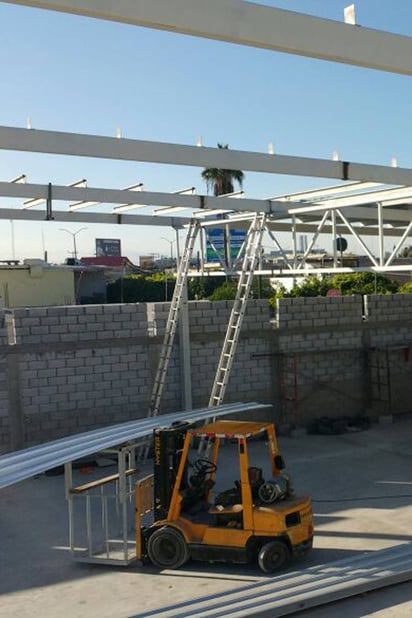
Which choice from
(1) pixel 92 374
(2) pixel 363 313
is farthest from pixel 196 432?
(2) pixel 363 313

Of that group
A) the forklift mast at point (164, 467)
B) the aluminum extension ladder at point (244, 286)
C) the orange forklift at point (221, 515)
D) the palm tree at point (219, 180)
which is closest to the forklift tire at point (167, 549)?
the orange forklift at point (221, 515)

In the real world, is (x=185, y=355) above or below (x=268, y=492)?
above

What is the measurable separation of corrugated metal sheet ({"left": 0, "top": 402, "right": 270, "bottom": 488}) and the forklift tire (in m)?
1.09

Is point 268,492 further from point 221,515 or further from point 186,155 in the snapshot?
point 186,155

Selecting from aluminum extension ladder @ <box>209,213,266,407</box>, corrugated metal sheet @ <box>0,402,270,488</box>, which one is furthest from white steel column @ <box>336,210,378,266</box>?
corrugated metal sheet @ <box>0,402,270,488</box>

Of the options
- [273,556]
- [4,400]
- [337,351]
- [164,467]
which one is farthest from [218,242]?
[273,556]

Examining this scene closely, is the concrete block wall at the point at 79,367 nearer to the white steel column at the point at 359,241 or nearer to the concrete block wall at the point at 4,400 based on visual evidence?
the concrete block wall at the point at 4,400

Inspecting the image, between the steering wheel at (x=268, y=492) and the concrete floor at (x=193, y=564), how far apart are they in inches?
29.5

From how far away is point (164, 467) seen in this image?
303 inches

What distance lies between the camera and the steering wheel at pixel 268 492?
7.47 m

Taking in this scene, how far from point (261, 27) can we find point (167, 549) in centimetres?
533

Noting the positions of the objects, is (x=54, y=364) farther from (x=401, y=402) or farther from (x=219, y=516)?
(x=401, y=402)

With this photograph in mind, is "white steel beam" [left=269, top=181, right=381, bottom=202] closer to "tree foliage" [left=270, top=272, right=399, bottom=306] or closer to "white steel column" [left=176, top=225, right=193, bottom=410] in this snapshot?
"white steel column" [left=176, top=225, right=193, bottom=410]

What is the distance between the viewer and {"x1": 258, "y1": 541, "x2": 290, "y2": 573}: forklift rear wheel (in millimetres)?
7180
